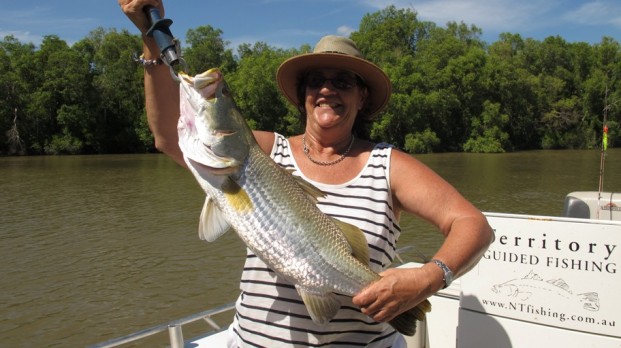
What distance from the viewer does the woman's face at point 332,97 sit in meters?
2.67

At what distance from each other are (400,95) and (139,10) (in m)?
57.0

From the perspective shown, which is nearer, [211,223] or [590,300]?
[211,223]

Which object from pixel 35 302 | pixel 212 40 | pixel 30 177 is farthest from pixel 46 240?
pixel 212 40

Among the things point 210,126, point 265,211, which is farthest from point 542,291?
point 210,126

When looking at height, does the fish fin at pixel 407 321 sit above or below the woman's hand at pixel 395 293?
below

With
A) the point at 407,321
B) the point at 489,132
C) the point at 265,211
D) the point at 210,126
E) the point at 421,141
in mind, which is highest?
the point at 489,132

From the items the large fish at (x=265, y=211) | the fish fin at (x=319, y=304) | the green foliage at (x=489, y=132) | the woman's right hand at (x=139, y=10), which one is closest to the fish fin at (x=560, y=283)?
the large fish at (x=265, y=211)

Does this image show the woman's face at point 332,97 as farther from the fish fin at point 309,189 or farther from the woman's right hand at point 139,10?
the woman's right hand at point 139,10

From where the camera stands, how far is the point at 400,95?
190 ft

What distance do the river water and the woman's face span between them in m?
7.42

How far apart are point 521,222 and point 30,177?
104 ft

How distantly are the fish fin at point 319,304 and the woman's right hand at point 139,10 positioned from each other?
1.40m

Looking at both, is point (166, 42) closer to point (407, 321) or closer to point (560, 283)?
point (407, 321)

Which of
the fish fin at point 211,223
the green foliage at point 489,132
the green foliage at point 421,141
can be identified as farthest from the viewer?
the green foliage at point 489,132
